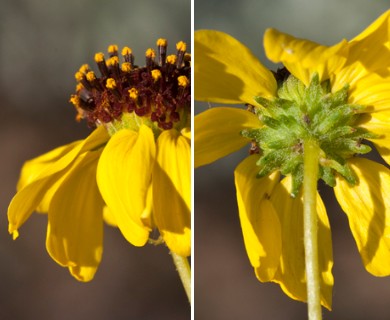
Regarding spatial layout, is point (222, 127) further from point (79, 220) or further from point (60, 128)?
point (60, 128)

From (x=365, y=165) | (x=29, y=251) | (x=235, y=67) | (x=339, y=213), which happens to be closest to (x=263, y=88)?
(x=235, y=67)

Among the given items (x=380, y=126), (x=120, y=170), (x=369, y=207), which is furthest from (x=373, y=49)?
(x=120, y=170)

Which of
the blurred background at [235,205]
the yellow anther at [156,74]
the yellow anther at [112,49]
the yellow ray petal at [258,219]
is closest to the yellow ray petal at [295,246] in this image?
the yellow ray petal at [258,219]

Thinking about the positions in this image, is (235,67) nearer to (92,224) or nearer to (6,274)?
(92,224)

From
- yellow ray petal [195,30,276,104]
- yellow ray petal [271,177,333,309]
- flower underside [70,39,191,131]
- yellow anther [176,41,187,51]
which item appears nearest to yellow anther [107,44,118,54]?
flower underside [70,39,191,131]

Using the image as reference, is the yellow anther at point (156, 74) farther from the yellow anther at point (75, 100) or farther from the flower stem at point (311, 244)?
the flower stem at point (311, 244)

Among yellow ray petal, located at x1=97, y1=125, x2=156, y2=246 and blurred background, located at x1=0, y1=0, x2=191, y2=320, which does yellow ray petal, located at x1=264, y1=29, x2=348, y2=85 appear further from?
blurred background, located at x1=0, y1=0, x2=191, y2=320

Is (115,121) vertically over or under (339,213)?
over
